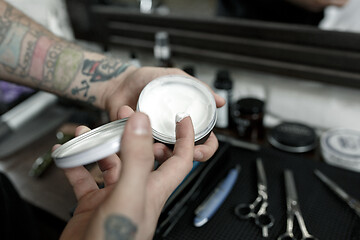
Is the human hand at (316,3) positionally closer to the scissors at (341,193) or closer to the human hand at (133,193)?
the scissors at (341,193)

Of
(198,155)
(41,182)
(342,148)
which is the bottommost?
(41,182)

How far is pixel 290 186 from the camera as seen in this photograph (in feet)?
2.20

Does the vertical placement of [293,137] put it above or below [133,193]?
below

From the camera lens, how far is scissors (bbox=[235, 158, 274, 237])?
23.4 inches

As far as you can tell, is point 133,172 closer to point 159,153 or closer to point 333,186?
point 159,153

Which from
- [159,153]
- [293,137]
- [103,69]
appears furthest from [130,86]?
[293,137]

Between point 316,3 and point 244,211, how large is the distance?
0.54 m

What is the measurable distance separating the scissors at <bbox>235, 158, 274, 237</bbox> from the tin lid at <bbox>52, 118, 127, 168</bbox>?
0.34 metres

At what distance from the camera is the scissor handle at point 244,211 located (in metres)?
A: 0.62

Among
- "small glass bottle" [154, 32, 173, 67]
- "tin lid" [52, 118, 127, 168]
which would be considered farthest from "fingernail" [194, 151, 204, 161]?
"small glass bottle" [154, 32, 173, 67]

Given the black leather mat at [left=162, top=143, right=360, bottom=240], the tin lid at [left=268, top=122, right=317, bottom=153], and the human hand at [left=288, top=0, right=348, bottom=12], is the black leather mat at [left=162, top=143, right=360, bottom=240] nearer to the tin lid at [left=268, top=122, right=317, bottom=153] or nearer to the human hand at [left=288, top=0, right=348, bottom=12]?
the tin lid at [left=268, top=122, right=317, bottom=153]

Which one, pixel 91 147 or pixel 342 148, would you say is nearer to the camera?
pixel 91 147

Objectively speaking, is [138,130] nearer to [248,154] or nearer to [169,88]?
[169,88]

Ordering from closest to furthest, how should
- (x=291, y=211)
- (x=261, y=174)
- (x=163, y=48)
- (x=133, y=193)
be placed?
(x=133, y=193) < (x=291, y=211) < (x=261, y=174) < (x=163, y=48)
